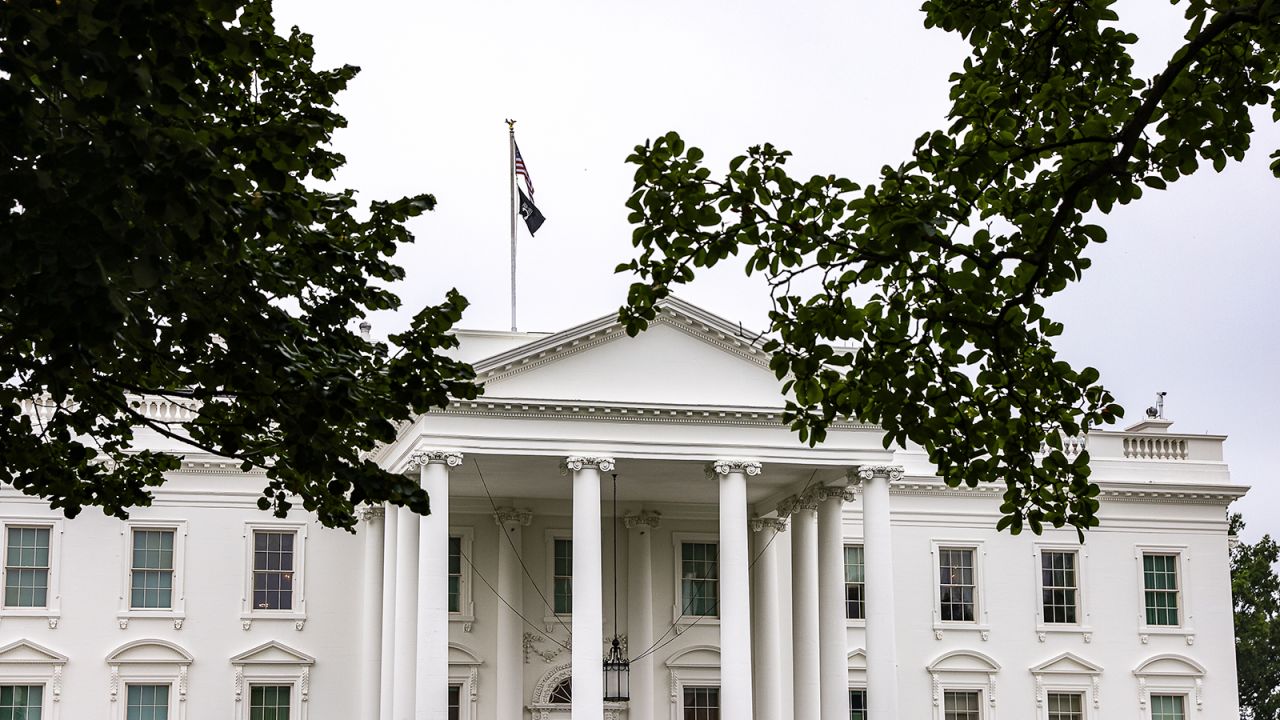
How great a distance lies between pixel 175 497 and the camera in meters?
32.0

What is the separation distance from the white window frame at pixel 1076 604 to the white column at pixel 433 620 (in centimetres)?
1506

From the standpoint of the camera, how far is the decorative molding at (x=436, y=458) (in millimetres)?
26984

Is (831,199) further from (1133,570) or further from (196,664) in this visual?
(1133,570)

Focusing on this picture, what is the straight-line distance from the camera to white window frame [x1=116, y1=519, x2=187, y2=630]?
3134cm

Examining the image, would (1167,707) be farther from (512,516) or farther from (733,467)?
(512,516)

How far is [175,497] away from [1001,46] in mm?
25372

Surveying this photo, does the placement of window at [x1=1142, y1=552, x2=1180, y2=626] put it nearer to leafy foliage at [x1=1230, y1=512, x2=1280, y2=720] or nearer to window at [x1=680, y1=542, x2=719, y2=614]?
window at [x1=680, y1=542, x2=719, y2=614]

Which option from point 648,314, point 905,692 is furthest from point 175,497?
point 648,314

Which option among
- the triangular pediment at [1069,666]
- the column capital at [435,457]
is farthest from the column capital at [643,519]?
the triangular pediment at [1069,666]

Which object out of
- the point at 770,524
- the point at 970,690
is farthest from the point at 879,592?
the point at 970,690

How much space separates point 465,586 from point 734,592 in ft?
24.3

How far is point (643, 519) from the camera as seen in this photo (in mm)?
33219

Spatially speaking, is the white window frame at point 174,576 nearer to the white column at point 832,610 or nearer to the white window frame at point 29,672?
the white window frame at point 29,672

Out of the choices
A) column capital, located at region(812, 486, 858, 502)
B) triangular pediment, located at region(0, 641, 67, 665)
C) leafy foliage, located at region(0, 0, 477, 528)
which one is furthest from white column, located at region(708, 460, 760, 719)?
leafy foliage, located at region(0, 0, 477, 528)
